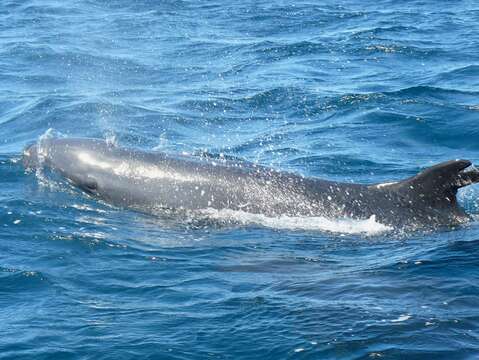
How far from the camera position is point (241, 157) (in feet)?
57.2

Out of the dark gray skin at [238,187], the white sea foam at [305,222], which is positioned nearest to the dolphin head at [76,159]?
the dark gray skin at [238,187]

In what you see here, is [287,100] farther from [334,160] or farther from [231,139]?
[334,160]

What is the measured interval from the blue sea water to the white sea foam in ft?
0.13

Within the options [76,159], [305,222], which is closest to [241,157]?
[76,159]

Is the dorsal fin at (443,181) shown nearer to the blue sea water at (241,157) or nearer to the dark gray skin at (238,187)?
the dark gray skin at (238,187)

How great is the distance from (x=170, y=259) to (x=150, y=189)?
8.10 ft

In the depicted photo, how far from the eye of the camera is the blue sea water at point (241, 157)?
9.36m

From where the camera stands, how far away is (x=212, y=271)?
11344 millimetres

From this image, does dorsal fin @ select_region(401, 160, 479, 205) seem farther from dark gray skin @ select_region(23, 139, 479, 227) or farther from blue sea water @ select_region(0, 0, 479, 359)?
blue sea water @ select_region(0, 0, 479, 359)

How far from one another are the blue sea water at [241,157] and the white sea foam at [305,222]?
0.13 ft

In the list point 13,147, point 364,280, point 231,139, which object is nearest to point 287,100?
point 231,139

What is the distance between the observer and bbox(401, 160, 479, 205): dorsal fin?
12.0 metres

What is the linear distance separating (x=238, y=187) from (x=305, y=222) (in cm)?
128

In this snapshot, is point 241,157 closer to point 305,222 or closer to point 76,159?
point 76,159
